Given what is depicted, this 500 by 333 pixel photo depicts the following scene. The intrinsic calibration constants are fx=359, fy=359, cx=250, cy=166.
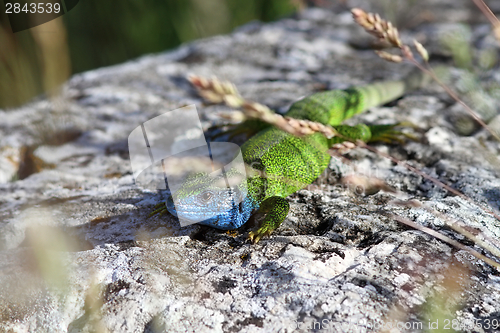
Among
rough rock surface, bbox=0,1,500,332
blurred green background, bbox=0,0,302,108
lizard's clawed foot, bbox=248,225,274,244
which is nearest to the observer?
rough rock surface, bbox=0,1,500,332

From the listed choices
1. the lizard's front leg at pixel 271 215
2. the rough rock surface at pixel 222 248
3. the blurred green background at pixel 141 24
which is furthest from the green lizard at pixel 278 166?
the blurred green background at pixel 141 24

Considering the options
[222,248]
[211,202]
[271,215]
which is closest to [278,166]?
[271,215]

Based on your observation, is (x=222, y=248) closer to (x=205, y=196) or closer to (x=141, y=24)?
(x=205, y=196)

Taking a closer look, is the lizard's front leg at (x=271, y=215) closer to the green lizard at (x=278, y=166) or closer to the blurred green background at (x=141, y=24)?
the green lizard at (x=278, y=166)

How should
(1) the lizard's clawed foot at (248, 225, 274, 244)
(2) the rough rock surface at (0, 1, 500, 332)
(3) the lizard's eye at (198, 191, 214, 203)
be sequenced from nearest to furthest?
1. (2) the rough rock surface at (0, 1, 500, 332)
2. (1) the lizard's clawed foot at (248, 225, 274, 244)
3. (3) the lizard's eye at (198, 191, 214, 203)

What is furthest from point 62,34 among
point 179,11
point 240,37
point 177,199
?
point 179,11

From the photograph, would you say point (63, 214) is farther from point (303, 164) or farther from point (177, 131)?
point (303, 164)

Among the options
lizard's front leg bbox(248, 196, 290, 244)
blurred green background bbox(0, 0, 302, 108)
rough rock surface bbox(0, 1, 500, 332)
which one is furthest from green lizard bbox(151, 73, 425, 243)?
blurred green background bbox(0, 0, 302, 108)

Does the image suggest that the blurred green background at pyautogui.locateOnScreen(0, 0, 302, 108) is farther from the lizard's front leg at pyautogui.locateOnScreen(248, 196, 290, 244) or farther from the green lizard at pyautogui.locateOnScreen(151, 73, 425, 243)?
the lizard's front leg at pyautogui.locateOnScreen(248, 196, 290, 244)
